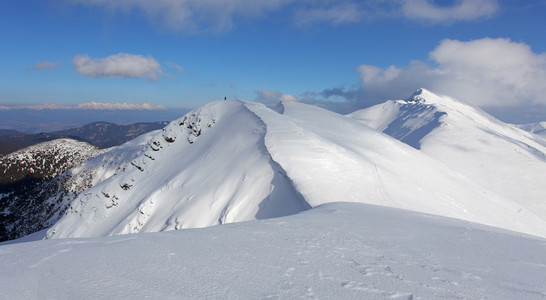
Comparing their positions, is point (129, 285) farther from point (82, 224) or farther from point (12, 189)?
point (12, 189)

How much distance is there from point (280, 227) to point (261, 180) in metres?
11.0

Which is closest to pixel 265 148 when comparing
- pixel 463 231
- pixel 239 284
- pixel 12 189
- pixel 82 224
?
pixel 463 231

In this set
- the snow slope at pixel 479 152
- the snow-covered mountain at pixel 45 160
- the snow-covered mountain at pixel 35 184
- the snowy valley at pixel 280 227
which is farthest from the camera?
the snow-covered mountain at pixel 45 160

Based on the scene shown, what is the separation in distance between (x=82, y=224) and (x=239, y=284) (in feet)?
118

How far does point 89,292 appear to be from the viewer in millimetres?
3824

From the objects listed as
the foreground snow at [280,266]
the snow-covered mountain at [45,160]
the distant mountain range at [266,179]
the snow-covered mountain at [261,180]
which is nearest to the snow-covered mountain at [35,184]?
the snow-covered mountain at [45,160]

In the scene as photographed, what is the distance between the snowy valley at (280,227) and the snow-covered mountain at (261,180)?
134mm

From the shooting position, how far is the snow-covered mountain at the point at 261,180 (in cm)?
1583

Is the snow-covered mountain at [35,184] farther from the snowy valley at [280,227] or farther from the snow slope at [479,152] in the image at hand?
the snow slope at [479,152]

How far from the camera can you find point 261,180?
60.5 feet

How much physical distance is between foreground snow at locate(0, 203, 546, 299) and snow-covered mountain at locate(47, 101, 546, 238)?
7.00m

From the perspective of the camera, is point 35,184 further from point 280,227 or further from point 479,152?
point 479,152

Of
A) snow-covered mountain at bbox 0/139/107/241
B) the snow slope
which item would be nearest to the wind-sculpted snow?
the snow slope

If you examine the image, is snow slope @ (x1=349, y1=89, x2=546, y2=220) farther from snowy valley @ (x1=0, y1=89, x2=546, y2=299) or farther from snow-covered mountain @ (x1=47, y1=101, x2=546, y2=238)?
snowy valley @ (x1=0, y1=89, x2=546, y2=299)
